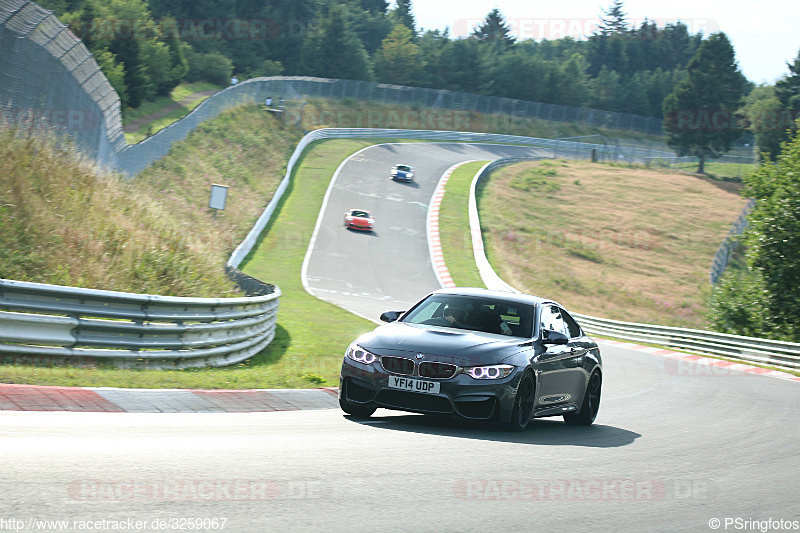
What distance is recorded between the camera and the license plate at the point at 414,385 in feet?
28.4

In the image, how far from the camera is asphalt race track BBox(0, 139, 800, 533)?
16.6 ft

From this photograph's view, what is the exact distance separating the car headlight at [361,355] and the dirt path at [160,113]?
36.6 metres

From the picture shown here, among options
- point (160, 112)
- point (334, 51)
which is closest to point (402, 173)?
point (160, 112)

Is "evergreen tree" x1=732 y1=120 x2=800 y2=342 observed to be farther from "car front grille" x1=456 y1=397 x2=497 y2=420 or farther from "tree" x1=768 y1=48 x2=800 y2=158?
"tree" x1=768 y1=48 x2=800 y2=158

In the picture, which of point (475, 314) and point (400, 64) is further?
point (400, 64)

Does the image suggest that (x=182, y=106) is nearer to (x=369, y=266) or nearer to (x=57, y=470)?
(x=369, y=266)

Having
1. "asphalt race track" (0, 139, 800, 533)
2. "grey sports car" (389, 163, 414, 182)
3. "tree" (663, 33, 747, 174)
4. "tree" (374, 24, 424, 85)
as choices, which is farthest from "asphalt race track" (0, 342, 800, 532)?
"tree" (374, 24, 424, 85)

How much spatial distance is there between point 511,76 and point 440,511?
114 m

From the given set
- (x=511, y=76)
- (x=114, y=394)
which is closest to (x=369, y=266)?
(x=114, y=394)

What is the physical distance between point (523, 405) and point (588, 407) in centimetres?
213

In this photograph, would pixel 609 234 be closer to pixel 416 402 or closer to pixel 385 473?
pixel 416 402

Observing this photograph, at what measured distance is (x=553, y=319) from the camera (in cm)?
1069

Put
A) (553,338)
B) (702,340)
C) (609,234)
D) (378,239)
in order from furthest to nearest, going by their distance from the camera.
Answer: (609,234), (378,239), (702,340), (553,338)

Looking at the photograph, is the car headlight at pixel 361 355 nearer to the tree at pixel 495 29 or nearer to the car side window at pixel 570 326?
the car side window at pixel 570 326
